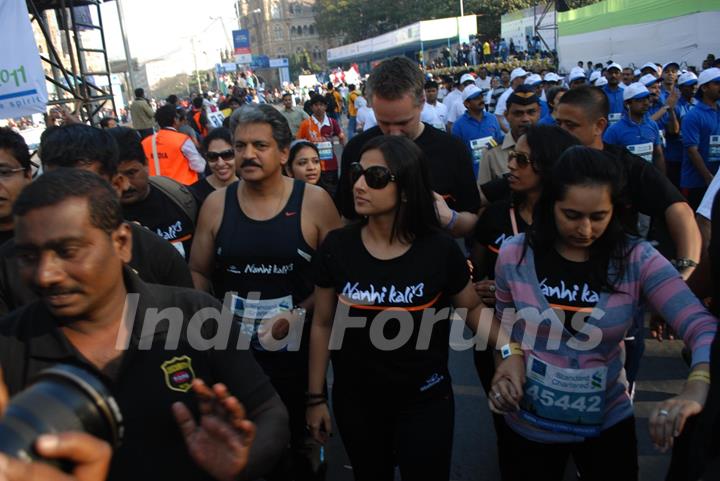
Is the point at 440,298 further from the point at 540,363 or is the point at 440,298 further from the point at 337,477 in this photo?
the point at 337,477

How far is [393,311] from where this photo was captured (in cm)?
251

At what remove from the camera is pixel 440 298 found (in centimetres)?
261

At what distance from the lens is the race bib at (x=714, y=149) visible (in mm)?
6746

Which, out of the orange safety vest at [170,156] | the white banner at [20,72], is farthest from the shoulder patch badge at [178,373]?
the orange safety vest at [170,156]

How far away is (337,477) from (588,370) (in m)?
1.93

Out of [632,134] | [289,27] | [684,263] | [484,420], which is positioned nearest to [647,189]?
[684,263]

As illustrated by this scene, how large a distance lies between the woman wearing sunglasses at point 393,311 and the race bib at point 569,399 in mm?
Answer: 396

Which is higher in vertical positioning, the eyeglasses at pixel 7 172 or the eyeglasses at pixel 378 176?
the eyeglasses at pixel 7 172

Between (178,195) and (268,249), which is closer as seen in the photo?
(268,249)

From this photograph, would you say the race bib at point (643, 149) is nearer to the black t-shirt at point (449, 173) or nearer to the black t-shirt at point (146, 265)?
the black t-shirt at point (449, 173)

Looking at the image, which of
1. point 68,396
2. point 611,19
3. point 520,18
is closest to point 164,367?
point 68,396

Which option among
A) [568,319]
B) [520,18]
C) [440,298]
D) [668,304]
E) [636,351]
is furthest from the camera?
[520,18]

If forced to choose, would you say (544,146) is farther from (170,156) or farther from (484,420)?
(170,156)

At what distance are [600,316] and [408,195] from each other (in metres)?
0.88
